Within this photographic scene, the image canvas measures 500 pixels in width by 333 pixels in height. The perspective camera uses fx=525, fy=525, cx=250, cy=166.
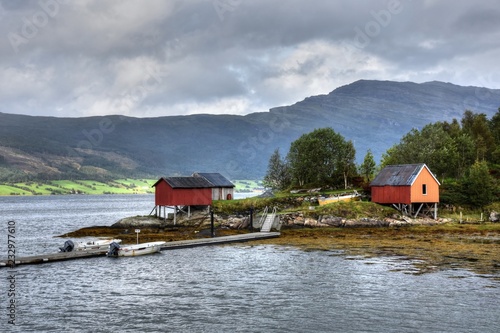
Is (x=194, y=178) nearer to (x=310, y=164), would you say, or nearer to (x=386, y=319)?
(x=310, y=164)

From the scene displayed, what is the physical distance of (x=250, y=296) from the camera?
37.8 m

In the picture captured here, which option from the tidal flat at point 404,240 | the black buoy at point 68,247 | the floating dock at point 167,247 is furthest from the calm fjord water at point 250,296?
the black buoy at point 68,247

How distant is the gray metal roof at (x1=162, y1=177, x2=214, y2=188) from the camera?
298 feet

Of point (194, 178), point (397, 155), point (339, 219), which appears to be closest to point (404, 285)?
point (339, 219)

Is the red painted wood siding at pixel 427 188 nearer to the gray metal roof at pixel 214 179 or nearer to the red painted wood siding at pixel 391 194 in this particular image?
the red painted wood siding at pixel 391 194

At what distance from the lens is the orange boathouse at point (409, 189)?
279 feet

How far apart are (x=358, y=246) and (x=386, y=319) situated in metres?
30.2

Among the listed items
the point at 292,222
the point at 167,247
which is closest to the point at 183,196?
the point at 292,222

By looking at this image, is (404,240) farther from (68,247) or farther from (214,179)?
(214,179)

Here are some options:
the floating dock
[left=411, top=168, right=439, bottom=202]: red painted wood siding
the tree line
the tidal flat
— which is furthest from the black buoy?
the tree line

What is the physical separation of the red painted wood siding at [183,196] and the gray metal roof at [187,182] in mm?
560

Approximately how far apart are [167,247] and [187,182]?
30.6m

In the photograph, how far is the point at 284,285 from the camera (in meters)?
41.7

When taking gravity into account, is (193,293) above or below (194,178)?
below
